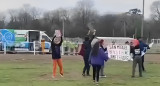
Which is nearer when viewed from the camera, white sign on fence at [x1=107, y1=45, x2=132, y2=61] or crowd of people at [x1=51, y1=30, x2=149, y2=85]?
crowd of people at [x1=51, y1=30, x2=149, y2=85]

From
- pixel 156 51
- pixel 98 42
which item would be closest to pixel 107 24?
pixel 156 51

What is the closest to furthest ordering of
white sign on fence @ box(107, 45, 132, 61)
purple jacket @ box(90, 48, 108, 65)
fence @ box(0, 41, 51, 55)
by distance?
purple jacket @ box(90, 48, 108, 65)
white sign on fence @ box(107, 45, 132, 61)
fence @ box(0, 41, 51, 55)

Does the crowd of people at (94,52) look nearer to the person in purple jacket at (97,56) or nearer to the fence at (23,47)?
the person in purple jacket at (97,56)

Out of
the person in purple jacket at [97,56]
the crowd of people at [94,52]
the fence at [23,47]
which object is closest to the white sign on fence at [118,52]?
the crowd of people at [94,52]

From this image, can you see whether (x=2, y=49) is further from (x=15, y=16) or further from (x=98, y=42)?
(x=15, y=16)

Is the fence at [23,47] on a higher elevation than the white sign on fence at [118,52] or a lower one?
lower

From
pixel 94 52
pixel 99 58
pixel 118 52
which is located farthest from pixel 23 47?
pixel 99 58

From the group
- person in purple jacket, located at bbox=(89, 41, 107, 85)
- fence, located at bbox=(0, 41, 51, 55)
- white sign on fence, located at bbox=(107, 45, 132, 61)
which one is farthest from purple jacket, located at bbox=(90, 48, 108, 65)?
fence, located at bbox=(0, 41, 51, 55)

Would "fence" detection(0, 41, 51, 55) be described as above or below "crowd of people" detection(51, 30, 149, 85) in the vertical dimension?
below

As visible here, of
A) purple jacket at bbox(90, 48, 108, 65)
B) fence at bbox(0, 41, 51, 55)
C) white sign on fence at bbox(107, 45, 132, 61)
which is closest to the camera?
purple jacket at bbox(90, 48, 108, 65)

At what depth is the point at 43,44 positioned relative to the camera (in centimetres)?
3928

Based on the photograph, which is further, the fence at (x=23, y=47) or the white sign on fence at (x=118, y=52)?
the fence at (x=23, y=47)

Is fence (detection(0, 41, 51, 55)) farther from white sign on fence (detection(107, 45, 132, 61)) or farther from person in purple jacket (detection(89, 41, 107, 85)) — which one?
person in purple jacket (detection(89, 41, 107, 85))

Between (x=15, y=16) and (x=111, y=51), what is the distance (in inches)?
3176
